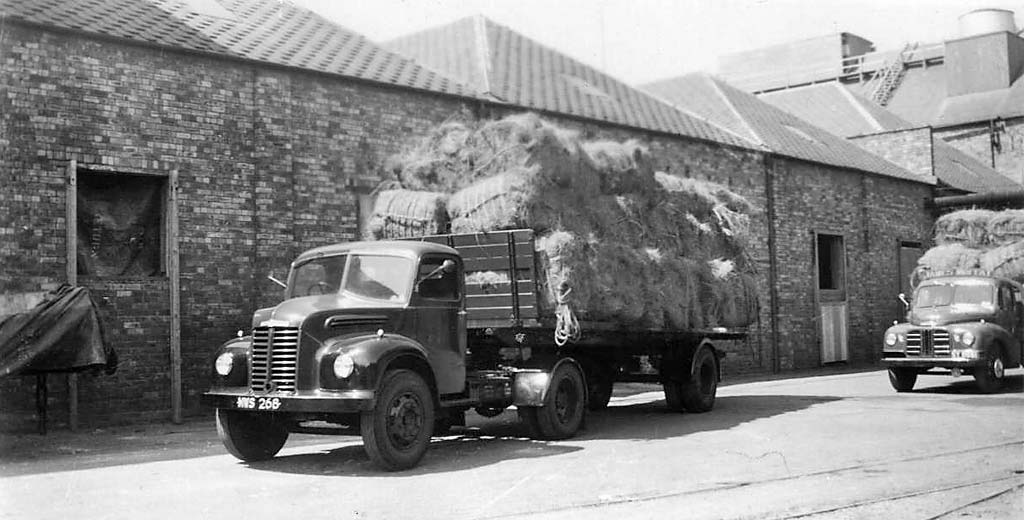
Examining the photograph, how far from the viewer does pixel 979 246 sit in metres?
23.0

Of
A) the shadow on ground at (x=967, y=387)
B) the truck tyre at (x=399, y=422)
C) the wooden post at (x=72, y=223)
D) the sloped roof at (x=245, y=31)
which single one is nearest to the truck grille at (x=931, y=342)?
the shadow on ground at (x=967, y=387)

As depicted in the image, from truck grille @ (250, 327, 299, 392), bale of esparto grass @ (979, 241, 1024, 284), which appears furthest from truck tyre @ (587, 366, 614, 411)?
bale of esparto grass @ (979, 241, 1024, 284)

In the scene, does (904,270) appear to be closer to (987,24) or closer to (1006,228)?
(1006,228)

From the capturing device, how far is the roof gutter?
94.3 ft

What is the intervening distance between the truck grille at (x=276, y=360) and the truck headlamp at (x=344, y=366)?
0.40m

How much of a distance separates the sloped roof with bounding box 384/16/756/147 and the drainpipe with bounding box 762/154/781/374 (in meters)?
0.88

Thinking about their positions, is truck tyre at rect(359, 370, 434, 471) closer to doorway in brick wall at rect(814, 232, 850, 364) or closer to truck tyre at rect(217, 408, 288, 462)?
truck tyre at rect(217, 408, 288, 462)

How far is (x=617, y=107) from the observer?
71.1 feet

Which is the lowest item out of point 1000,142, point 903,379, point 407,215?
point 903,379

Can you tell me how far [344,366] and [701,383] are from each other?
668cm

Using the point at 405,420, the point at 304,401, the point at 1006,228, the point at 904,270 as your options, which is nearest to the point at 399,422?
the point at 405,420

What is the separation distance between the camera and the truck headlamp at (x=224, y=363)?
9148mm

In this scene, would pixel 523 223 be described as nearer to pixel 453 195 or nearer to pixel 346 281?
pixel 453 195

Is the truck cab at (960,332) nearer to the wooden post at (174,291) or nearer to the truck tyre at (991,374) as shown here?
the truck tyre at (991,374)
